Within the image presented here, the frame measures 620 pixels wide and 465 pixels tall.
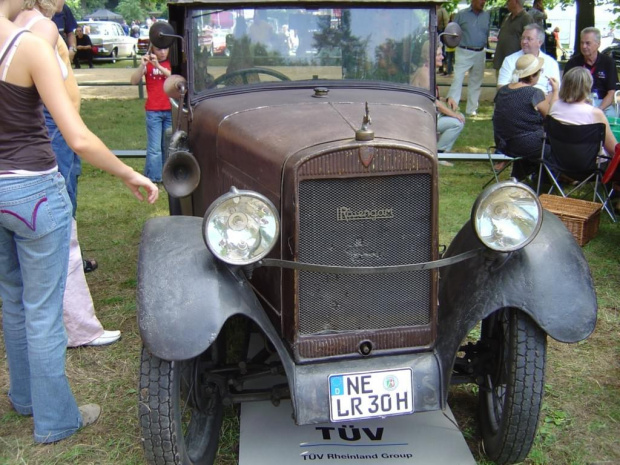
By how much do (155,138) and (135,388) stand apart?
163 inches

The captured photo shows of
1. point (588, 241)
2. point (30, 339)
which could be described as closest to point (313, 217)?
point (30, 339)

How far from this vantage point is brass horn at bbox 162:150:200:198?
3605mm

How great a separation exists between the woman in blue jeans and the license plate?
3.61 ft

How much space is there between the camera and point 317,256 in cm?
268

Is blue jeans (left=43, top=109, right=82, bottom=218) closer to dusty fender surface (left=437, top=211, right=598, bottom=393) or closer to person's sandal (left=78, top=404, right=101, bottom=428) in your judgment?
person's sandal (left=78, top=404, right=101, bottom=428)

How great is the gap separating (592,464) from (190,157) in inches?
93.9

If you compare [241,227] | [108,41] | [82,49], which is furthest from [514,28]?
[108,41]

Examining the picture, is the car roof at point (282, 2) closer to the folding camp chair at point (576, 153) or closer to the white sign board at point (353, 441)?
the white sign board at point (353, 441)

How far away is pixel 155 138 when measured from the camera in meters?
7.34

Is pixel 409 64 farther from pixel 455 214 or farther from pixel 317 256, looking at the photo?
pixel 455 214

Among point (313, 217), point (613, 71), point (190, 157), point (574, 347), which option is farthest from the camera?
point (613, 71)

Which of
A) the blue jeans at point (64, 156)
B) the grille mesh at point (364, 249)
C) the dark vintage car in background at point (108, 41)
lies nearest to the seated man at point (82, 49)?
the dark vintage car in background at point (108, 41)

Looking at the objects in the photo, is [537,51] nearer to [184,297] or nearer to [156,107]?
[156,107]

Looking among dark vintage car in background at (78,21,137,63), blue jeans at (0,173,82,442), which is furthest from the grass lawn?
dark vintage car in background at (78,21,137,63)
